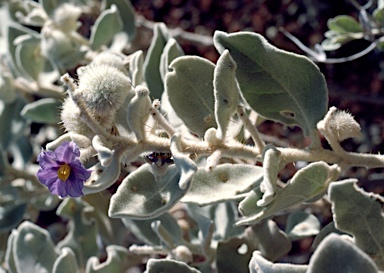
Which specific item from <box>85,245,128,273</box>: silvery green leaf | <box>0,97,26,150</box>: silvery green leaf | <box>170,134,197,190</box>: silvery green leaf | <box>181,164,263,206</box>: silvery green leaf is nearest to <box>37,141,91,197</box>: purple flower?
<box>170,134,197,190</box>: silvery green leaf

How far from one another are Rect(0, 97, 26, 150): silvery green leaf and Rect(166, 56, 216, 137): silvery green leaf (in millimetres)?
1388

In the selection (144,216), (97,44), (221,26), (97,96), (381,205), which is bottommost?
(221,26)

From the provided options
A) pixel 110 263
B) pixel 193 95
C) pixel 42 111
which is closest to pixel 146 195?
pixel 193 95

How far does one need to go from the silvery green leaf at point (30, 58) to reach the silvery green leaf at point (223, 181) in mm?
1399

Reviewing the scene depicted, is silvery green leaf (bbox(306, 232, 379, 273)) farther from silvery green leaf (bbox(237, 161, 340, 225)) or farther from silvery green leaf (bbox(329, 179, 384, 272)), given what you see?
silvery green leaf (bbox(237, 161, 340, 225))

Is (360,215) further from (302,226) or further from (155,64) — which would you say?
(155,64)

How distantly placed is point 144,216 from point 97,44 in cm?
144

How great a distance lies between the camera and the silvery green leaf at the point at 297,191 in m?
1.45

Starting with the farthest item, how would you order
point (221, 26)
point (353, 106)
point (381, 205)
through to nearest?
point (221, 26), point (353, 106), point (381, 205)

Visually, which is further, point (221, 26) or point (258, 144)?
point (221, 26)

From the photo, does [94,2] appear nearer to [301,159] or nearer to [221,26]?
[221,26]

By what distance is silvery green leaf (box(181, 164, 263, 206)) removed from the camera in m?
1.66

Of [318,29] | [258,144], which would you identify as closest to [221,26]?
[318,29]

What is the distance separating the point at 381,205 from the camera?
1316 mm
